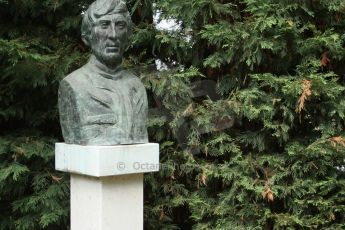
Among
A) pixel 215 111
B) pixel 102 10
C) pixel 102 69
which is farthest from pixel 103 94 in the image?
pixel 215 111

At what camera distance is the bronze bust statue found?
3.08 metres

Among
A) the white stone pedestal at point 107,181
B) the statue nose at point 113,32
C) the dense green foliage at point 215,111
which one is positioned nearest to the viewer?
the white stone pedestal at point 107,181

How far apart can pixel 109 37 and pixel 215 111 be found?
1387 millimetres

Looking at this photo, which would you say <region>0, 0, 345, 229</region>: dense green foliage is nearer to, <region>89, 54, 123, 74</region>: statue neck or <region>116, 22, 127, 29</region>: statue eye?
<region>89, 54, 123, 74</region>: statue neck

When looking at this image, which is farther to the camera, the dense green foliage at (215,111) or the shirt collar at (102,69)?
the dense green foliage at (215,111)

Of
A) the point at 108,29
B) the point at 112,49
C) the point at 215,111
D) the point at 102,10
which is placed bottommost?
the point at 215,111

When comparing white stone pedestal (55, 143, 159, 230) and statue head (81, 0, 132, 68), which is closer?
white stone pedestal (55, 143, 159, 230)

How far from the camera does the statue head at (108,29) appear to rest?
3129 mm

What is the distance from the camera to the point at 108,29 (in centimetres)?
313

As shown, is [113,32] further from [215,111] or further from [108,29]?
[215,111]

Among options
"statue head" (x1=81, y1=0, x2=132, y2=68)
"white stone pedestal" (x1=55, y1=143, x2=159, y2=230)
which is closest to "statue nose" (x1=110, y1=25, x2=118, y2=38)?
"statue head" (x1=81, y1=0, x2=132, y2=68)

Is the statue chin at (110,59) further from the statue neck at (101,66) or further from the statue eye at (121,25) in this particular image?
the statue eye at (121,25)

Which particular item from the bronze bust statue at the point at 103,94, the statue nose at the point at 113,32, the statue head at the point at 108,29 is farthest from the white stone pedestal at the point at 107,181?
the statue nose at the point at 113,32

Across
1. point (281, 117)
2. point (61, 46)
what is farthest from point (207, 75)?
point (61, 46)
